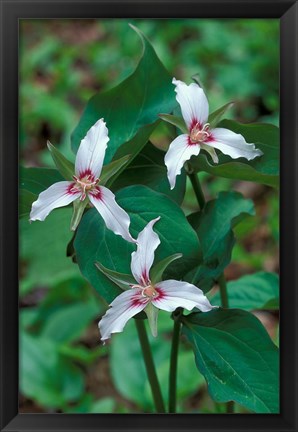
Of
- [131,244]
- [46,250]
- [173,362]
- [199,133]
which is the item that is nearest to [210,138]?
[199,133]

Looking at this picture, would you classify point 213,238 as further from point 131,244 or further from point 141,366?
point 141,366

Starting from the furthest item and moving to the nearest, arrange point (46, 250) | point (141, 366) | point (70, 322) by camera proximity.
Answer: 1. point (70, 322)
2. point (141, 366)
3. point (46, 250)

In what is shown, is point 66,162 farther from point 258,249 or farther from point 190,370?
point 258,249

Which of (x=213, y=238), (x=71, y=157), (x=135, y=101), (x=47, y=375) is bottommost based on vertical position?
(x=47, y=375)

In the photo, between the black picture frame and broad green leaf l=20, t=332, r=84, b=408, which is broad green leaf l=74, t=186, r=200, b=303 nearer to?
the black picture frame

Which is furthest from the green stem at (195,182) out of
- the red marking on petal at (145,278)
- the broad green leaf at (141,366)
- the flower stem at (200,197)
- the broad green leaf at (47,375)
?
the broad green leaf at (47,375)

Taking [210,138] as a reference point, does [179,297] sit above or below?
below

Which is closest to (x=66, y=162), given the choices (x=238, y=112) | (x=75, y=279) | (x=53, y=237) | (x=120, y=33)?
(x=53, y=237)
